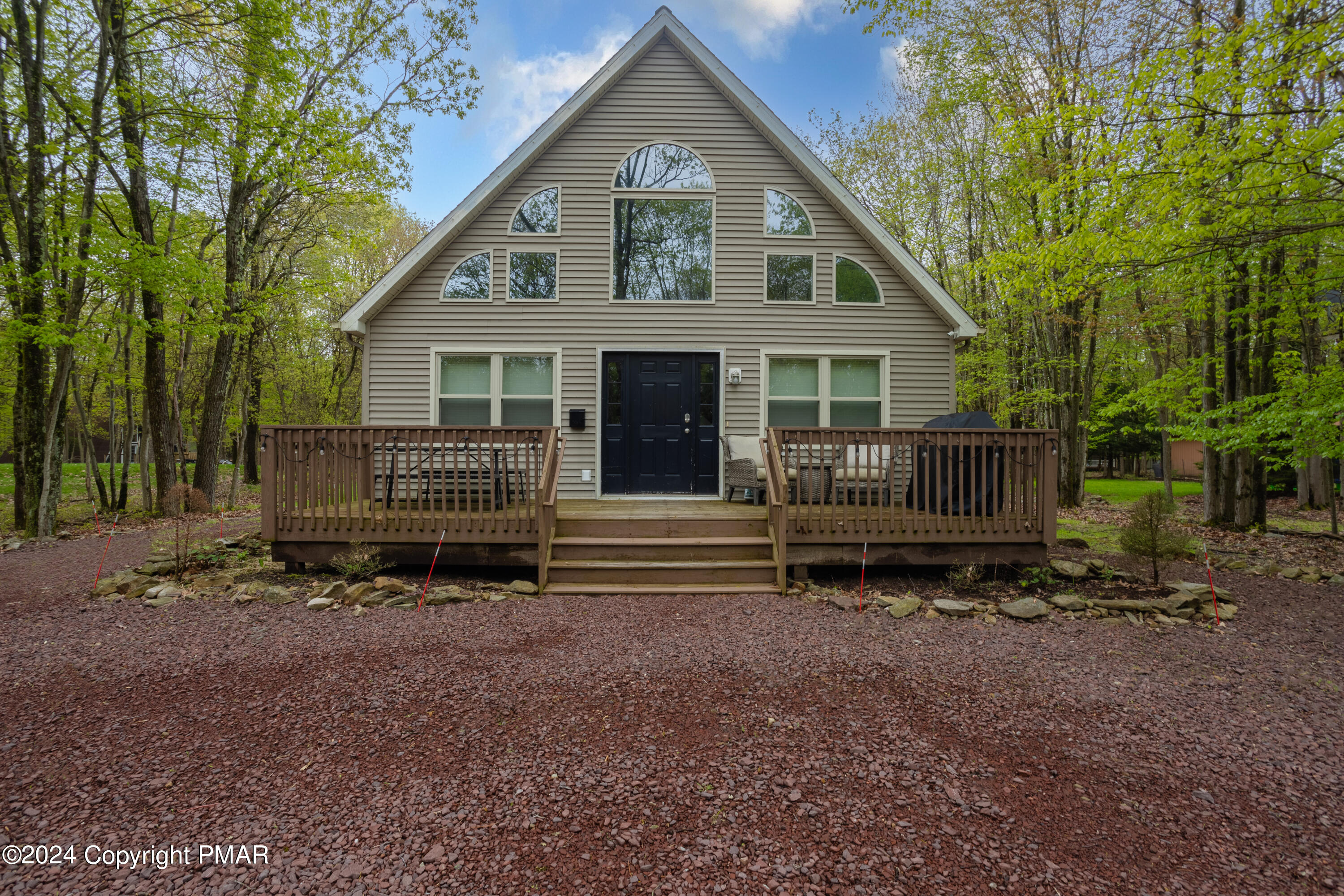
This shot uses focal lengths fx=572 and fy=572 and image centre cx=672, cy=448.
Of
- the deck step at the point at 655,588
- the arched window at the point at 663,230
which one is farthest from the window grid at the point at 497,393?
the deck step at the point at 655,588

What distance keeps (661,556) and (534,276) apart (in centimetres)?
446

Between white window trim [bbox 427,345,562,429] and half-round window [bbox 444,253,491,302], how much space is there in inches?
26.1

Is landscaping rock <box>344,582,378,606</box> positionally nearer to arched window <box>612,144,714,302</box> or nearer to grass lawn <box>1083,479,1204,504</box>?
arched window <box>612,144,714,302</box>

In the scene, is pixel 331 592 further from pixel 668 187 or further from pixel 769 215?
pixel 769 215

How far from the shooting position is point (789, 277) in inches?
311

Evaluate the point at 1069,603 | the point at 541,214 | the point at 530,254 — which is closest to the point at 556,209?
the point at 541,214

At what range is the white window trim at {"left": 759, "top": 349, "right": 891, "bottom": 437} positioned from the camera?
7.81 meters

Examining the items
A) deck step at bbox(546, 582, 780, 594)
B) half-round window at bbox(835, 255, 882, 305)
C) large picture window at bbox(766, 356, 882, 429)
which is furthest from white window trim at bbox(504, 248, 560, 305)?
deck step at bbox(546, 582, 780, 594)

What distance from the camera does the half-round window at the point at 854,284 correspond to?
7.88m

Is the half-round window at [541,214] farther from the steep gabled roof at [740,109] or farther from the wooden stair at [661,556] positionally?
the wooden stair at [661,556]

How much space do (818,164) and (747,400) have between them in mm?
3264

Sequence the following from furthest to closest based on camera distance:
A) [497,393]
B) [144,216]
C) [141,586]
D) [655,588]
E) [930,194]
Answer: [930,194]
[144,216]
[497,393]
[655,588]
[141,586]

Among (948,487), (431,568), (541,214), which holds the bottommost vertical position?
(431,568)

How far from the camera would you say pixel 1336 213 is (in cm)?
537
